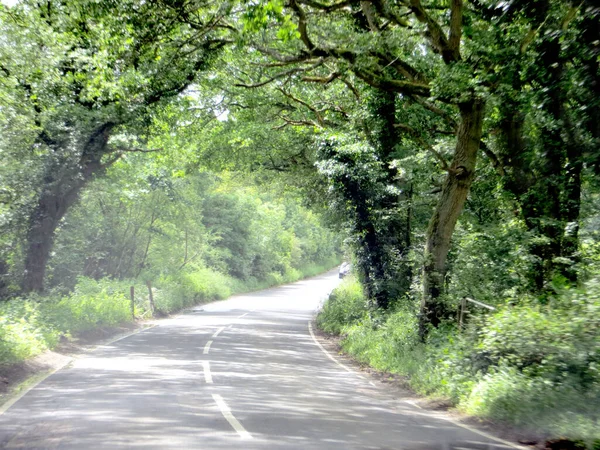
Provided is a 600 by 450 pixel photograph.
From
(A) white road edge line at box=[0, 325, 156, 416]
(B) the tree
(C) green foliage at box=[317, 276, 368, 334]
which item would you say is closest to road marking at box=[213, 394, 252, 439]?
(A) white road edge line at box=[0, 325, 156, 416]

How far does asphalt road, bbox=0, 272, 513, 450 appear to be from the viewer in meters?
7.06

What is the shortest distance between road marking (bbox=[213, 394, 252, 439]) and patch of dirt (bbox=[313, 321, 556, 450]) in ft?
10.6

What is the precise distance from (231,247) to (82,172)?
107ft

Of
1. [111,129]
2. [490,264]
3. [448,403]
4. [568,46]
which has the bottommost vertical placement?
[448,403]

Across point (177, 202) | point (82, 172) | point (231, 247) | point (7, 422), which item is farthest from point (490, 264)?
point (231, 247)

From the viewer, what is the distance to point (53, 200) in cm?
1959

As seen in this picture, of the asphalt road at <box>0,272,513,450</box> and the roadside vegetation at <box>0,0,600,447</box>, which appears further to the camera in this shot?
the roadside vegetation at <box>0,0,600,447</box>

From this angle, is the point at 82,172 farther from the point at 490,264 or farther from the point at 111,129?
the point at 490,264

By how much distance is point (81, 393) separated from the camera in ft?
32.4

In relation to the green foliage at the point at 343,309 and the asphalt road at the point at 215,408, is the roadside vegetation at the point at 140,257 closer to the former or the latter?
the green foliage at the point at 343,309

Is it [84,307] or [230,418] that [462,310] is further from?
[84,307]

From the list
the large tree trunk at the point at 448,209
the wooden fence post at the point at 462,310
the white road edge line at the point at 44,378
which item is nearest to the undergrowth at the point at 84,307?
the white road edge line at the point at 44,378

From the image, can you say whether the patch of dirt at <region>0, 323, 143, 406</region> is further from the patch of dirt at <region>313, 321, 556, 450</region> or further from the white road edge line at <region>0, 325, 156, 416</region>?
the patch of dirt at <region>313, 321, 556, 450</region>

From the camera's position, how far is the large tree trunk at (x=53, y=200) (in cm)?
1895
